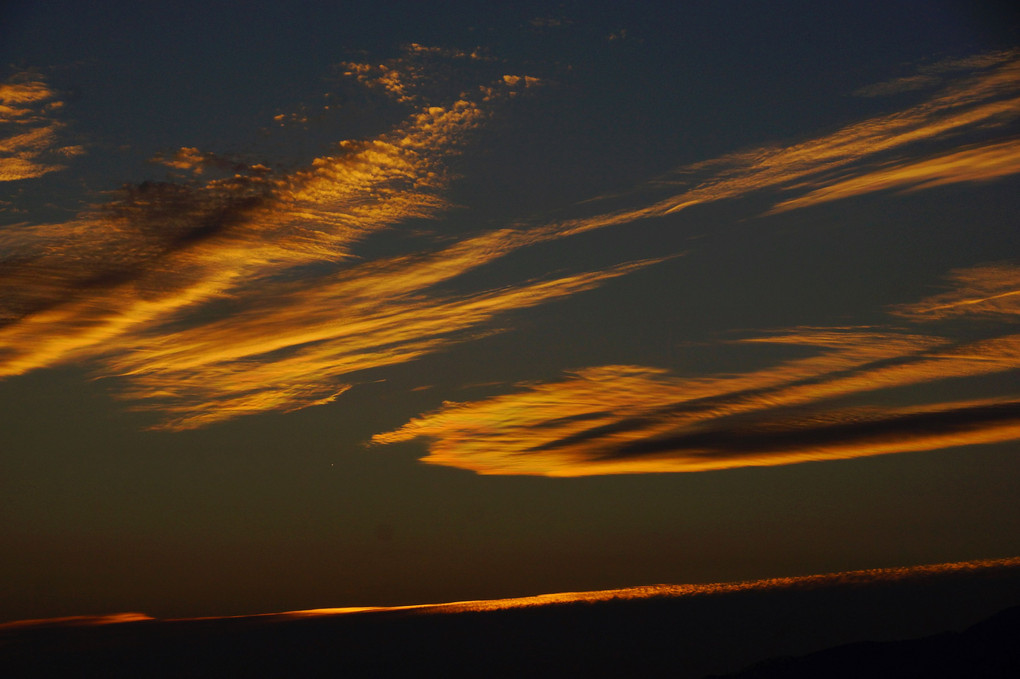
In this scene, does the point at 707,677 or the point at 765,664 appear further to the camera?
the point at 765,664

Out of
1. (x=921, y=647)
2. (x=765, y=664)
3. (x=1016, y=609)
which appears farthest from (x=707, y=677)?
(x=1016, y=609)

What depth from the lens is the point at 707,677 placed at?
17912cm

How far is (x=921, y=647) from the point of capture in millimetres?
192125

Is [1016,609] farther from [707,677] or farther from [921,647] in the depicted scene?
[707,677]

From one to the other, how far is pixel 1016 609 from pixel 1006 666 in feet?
108

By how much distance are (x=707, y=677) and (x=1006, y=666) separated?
200 ft

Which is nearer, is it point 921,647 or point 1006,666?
point 1006,666

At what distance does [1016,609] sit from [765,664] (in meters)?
59.5

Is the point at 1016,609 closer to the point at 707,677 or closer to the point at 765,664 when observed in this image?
the point at 765,664

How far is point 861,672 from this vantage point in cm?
18725

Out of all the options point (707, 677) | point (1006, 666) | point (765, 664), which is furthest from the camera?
point (765, 664)

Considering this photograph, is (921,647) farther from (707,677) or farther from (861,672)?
(707,677)

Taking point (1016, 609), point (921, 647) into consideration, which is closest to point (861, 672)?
point (921, 647)

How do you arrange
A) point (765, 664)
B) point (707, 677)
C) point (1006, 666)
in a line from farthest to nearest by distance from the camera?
point (765, 664) → point (707, 677) → point (1006, 666)
